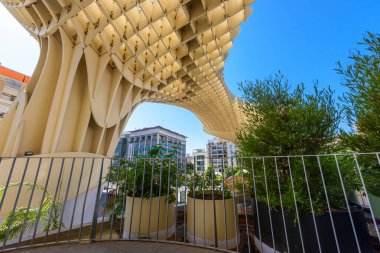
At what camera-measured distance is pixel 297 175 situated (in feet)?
8.22

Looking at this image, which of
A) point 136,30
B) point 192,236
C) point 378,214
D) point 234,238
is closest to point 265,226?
point 234,238

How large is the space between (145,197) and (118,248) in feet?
2.59

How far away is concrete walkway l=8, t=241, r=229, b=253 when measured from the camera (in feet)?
7.22

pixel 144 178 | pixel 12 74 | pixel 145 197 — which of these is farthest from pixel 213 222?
pixel 12 74

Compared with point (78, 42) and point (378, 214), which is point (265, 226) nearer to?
point (378, 214)

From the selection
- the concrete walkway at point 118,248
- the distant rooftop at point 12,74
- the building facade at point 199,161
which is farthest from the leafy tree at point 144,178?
the distant rooftop at point 12,74

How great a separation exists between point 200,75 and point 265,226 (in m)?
14.2

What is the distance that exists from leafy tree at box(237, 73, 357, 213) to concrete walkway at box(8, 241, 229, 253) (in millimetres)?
1284

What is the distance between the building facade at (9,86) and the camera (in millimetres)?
24689

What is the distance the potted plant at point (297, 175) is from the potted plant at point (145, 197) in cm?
147

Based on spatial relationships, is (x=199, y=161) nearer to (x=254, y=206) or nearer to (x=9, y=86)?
(x=254, y=206)

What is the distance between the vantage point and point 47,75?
8.06 meters

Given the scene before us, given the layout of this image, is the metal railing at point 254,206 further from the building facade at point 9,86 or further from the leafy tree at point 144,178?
the building facade at point 9,86

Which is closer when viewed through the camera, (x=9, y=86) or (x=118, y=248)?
(x=118, y=248)
